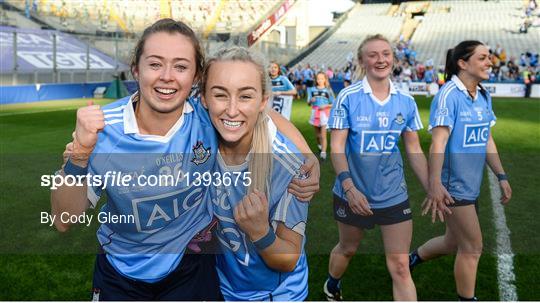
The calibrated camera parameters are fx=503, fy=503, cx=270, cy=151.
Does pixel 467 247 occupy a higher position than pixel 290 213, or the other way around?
pixel 290 213

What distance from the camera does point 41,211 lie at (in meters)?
6.32

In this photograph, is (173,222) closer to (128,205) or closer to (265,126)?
(128,205)

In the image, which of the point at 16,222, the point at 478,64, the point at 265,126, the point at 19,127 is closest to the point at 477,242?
the point at 478,64

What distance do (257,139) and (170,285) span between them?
2.82 ft

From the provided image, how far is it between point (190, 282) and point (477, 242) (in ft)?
7.77

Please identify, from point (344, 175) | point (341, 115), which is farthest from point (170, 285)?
point (341, 115)

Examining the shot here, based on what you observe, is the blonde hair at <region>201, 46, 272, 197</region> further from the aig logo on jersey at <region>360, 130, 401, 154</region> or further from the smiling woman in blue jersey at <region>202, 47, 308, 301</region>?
the aig logo on jersey at <region>360, 130, 401, 154</region>

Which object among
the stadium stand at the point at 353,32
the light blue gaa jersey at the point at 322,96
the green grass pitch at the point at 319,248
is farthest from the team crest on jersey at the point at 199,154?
the stadium stand at the point at 353,32

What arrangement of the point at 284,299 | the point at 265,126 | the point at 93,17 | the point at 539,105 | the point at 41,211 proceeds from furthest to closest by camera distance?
the point at 93,17 < the point at 539,105 < the point at 41,211 < the point at 284,299 < the point at 265,126

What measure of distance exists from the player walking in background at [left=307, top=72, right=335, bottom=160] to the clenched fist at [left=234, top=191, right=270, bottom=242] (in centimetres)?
797

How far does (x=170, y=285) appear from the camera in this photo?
2.45 metres

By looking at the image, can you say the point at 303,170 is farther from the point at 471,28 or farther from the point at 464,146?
the point at 471,28

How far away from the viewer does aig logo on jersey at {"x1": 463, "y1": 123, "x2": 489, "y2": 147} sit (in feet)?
12.5

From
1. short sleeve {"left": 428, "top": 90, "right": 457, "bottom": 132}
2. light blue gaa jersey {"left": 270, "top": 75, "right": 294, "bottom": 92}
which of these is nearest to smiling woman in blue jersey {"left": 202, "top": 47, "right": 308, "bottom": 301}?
short sleeve {"left": 428, "top": 90, "right": 457, "bottom": 132}
